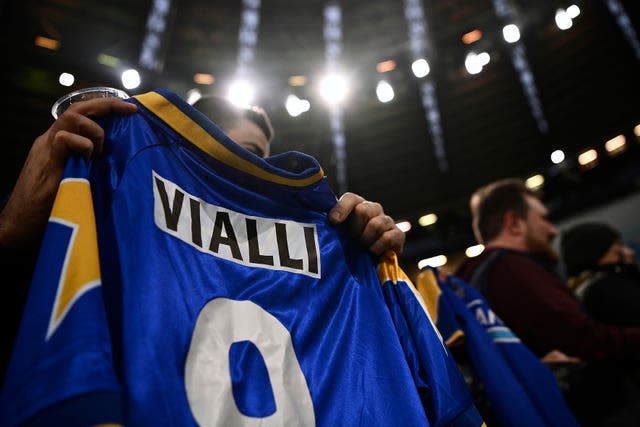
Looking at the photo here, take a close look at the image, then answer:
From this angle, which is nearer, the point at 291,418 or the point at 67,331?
the point at 67,331

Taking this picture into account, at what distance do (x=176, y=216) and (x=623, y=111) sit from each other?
29.3ft

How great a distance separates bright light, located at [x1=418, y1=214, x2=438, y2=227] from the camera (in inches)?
356

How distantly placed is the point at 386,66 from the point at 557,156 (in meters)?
4.09

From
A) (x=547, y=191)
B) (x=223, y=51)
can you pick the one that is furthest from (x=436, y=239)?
(x=223, y=51)

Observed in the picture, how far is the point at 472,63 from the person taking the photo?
20.5 feet

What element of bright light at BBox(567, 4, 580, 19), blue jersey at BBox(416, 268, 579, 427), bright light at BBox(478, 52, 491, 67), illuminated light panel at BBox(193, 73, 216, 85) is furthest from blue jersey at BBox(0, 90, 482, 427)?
bright light at BBox(567, 4, 580, 19)

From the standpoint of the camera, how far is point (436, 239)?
32.9 feet

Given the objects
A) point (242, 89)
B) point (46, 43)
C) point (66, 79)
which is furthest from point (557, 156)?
point (46, 43)

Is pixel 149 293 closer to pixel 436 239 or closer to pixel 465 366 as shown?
pixel 465 366

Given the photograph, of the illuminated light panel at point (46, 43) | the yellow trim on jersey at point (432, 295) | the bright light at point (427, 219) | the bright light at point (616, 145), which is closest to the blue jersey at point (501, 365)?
the yellow trim on jersey at point (432, 295)

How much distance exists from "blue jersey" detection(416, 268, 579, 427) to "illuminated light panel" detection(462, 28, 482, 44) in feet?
18.3

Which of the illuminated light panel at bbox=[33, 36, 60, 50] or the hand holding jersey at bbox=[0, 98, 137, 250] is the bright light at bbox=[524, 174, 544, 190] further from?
the hand holding jersey at bbox=[0, 98, 137, 250]

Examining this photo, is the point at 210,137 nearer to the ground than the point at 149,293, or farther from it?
farther from it

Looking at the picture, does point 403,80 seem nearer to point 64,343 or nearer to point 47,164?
point 47,164
